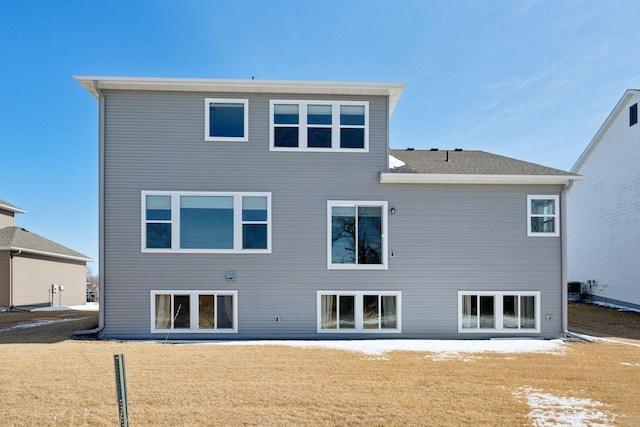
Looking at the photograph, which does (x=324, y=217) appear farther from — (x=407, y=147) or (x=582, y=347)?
(x=582, y=347)

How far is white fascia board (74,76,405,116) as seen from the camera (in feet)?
36.2

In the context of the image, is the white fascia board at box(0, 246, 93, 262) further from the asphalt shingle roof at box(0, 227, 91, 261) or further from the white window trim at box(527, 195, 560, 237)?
the white window trim at box(527, 195, 560, 237)

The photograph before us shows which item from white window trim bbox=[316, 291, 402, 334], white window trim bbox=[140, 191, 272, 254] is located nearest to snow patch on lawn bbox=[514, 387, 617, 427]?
white window trim bbox=[316, 291, 402, 334]

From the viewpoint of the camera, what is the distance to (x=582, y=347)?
1038 cm

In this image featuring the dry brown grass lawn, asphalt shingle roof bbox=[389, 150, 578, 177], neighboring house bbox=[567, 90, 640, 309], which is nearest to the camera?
the dry brown grass lawn

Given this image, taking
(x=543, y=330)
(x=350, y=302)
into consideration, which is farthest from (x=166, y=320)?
(x=543, y=330)

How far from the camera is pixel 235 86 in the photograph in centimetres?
1116

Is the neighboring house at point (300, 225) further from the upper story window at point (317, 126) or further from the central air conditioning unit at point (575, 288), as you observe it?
the central air conditioning unit at point (575, 288)

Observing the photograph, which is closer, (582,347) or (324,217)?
(582,347)

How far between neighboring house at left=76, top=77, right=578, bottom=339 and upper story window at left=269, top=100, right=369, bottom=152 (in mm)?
41

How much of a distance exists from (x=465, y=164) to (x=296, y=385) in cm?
913

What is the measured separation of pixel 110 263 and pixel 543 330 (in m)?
12.6

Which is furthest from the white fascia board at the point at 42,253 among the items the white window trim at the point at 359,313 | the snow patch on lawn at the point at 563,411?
the snow patch on lawn at the point at 563,411

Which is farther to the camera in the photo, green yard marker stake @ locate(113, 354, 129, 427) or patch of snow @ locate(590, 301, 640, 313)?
patch of snow @ locate(590, 301, 640, 313)
